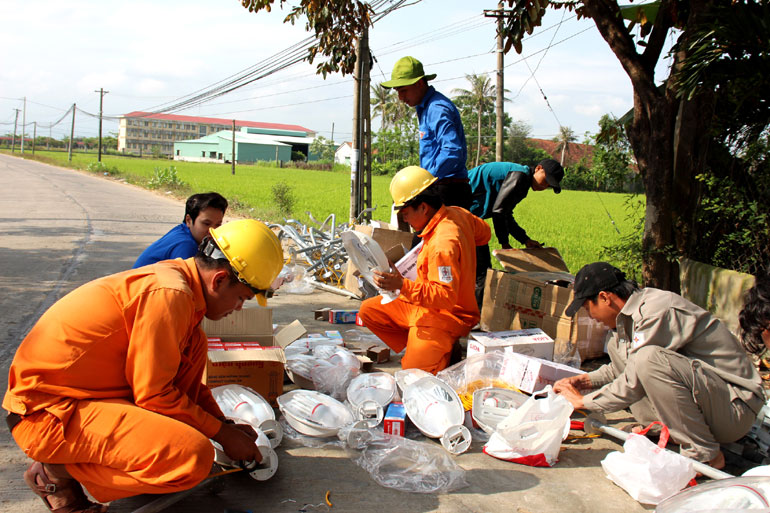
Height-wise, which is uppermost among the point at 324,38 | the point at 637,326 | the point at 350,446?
the point at 324,38

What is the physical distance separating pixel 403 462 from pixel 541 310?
2343 mm

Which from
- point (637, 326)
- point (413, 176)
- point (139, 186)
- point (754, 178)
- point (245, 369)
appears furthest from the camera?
point (139, 186)

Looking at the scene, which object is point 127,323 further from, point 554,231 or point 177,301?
point 554,231

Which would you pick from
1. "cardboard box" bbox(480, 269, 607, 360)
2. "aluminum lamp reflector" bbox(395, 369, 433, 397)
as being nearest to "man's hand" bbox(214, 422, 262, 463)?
"aluminum lamp reflector" bbox(395, 369, 433, 397)

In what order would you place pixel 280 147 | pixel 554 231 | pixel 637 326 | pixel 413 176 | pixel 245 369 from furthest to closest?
pixel 280 147
pixel 554 231
pixel 413 176
pixel 245 369
pixel 637 326

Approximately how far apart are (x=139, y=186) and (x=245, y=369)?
26.0 meters

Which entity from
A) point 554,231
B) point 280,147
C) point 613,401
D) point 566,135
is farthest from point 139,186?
point 280,147

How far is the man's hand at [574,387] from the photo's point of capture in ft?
10.8

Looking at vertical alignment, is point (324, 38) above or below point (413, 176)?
above

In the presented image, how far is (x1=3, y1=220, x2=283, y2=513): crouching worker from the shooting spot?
214 cm

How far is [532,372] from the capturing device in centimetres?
375

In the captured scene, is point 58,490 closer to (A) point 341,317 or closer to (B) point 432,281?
(B) point 432,281

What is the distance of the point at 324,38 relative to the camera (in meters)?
9.58

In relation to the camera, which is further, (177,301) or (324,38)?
(324,38)
